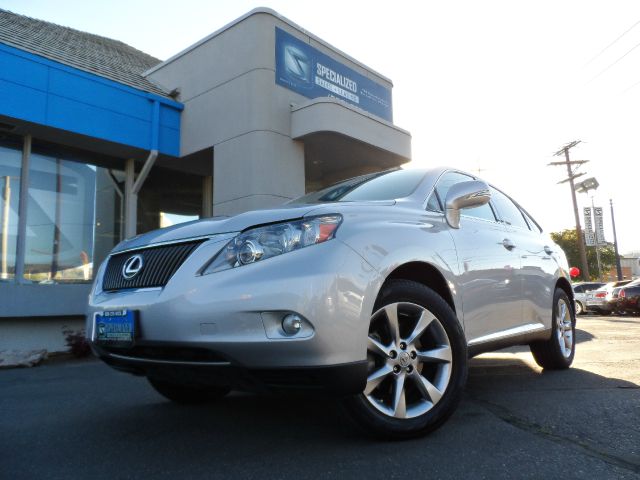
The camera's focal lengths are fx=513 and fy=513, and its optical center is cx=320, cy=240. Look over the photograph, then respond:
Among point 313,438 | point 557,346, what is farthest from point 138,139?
point 313,438

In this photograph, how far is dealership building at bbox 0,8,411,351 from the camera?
8430 millimetres

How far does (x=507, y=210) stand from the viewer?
4.39 m

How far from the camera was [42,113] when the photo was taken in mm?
8281

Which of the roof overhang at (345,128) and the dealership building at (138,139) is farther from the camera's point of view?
the roof overhang at (345,128)

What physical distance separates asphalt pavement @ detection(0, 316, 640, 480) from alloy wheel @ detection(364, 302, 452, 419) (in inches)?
7.1

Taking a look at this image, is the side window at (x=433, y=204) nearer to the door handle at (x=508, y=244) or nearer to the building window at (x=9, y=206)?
the door handle at (x=508, y=244)

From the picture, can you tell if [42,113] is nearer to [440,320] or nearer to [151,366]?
[151,366]

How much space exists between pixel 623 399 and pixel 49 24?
13.6m

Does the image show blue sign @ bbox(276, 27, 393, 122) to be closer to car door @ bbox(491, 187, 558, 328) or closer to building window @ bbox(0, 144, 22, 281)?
building window @ bbox(0, 144, 22, 281)

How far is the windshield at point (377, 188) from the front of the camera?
3211 mm

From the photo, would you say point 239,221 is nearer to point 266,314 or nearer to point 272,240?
point 272,240

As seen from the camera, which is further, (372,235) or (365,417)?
(372,235)

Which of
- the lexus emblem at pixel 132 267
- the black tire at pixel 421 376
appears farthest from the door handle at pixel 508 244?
the lexus emblem at pixel 132 267

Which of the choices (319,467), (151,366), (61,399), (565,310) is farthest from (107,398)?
(565,310)
